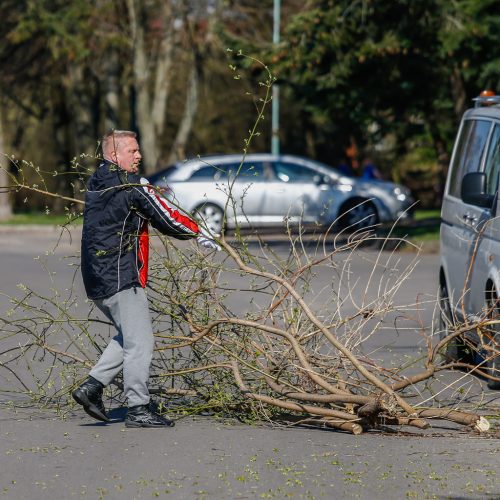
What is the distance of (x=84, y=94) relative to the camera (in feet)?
129

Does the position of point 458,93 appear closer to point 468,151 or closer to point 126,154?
point 468,151

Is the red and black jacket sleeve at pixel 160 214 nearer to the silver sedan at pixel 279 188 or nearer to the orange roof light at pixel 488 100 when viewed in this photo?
the orange roof light at pixel 488 100

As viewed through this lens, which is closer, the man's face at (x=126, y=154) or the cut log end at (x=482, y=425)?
the cut log end at (x=482, y=425)

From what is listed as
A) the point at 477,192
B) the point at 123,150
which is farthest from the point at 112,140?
the point at 477,192

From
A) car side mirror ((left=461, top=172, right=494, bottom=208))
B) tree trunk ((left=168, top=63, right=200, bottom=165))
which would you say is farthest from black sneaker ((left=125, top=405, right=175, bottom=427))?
tree trunk ((left=168, top=63, right=200, bottom=165))

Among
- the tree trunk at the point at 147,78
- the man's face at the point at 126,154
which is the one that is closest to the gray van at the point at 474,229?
the man's face at the point at 126,154

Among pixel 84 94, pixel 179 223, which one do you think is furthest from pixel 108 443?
pixel 84 94

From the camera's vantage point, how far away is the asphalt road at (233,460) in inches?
228

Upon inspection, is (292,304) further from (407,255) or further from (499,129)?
(407,255)

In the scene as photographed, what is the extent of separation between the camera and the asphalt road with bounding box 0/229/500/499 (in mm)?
5789

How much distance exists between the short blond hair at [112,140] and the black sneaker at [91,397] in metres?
1.29

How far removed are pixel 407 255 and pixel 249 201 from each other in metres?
5.68

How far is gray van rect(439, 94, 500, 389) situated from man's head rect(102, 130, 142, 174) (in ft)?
6.92

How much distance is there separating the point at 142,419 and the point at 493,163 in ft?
11.2
